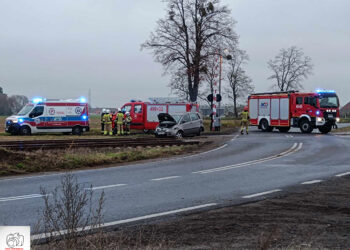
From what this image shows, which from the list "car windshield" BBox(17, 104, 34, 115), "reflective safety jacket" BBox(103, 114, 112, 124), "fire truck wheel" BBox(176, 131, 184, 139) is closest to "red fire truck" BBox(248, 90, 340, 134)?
"fire truck wheel" BBox(176, 131, 184, 139)

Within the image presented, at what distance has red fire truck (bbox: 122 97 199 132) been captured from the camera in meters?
34.1

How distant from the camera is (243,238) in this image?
661 centimetres

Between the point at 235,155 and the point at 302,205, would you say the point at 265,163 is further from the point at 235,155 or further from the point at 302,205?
the point at 302,205

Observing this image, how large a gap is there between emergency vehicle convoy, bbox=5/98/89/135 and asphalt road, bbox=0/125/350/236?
48.2ft

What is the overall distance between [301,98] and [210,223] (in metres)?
27.3

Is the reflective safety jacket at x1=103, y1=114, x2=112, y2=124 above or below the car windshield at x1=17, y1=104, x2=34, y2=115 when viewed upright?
below

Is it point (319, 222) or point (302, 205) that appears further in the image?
point (302, 205)

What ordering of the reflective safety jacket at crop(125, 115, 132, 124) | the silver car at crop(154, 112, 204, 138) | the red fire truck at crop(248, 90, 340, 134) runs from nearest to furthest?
the silver car at crop(154, 112, 204, 138) → the red fire truck at crop(248, 90, 340, 134) → the reflective safety jacket at crop(125, 115, 132, 124)

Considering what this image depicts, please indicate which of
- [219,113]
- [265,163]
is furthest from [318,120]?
[265,163]

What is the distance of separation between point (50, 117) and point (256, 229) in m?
25.9

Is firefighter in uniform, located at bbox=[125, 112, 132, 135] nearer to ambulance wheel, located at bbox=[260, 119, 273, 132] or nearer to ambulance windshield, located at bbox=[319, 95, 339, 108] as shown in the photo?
ambulance wheel, located at bbox=[260, 119, 273, 132]

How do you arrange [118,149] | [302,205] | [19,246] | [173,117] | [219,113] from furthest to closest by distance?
1. [219,113]
2. [173,117]
3. [118,149]
4. [302,205]
5. [19,246]

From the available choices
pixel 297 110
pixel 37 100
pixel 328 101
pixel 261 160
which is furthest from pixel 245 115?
pixel 261 160

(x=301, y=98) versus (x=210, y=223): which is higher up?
(x=301, y=98)
